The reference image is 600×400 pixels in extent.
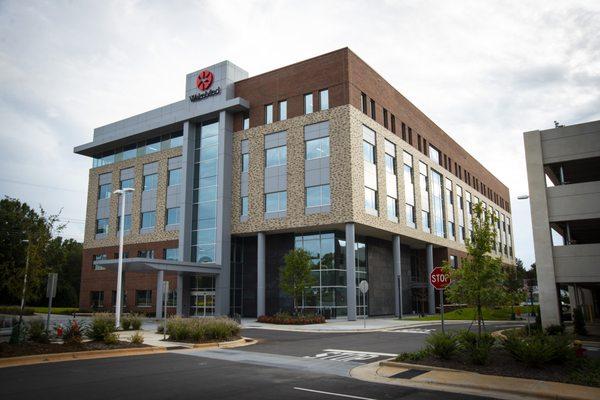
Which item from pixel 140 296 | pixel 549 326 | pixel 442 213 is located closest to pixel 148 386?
pixel 549 326

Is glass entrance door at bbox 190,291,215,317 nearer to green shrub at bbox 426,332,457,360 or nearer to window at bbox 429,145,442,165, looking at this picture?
window at bbox 429,145,442,165

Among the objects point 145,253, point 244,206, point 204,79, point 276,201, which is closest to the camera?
point 276,201

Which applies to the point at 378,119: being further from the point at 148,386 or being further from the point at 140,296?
the point at 148,386

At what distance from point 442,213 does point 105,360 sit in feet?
164

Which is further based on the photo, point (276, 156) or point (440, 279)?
point (276, 156)

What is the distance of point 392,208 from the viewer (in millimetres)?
46562

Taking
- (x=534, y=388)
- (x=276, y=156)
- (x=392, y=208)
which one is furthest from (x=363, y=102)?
(x=534, y=388)

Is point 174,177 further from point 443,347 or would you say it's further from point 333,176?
point 443,347

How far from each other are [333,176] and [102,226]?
104 ft

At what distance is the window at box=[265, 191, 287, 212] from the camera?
140 ft

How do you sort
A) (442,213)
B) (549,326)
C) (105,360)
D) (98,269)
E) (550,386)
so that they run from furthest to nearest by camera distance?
1. (442,213)
2. (98,269)
3. (549,326)
4. (105,360)
5. (550,386)

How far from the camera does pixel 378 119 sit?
45.8 metres

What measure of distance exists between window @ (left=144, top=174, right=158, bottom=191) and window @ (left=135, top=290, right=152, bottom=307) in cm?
1102

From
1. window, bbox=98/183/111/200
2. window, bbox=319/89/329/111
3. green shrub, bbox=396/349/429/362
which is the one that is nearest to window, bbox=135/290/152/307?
window, bbox=98/183/111/200
